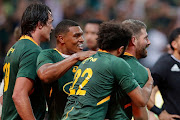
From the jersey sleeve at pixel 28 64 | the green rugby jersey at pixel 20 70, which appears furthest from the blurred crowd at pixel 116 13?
the jersey sleeve at pixel 28 64

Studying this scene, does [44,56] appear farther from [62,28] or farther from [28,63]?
[62,28]

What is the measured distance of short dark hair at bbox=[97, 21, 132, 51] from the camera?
3.84m

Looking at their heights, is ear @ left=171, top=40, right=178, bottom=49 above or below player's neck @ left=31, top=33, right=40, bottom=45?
below

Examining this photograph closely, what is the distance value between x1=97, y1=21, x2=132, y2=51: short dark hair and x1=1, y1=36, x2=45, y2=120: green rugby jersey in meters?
0.89

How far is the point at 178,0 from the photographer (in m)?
12.3

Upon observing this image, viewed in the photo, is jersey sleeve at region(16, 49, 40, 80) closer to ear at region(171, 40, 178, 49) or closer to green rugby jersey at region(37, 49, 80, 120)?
green rugby jersey at region(37, 49, 80, 120)

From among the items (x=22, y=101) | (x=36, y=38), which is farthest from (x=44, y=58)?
(x=22, y=101)

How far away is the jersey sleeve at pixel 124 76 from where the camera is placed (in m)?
3.67

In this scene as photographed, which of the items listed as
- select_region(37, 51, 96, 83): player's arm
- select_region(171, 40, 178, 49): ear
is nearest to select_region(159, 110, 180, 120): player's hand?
select_region(171, 40, 178, 49): ear

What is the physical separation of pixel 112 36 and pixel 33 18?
1191 mm

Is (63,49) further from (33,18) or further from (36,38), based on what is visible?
(33,18)

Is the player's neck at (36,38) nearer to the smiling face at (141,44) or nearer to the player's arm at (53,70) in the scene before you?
the player's arm at (53,70)

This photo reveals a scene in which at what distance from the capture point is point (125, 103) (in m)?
3.95

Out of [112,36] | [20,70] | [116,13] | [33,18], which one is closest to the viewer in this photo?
[112,36]
